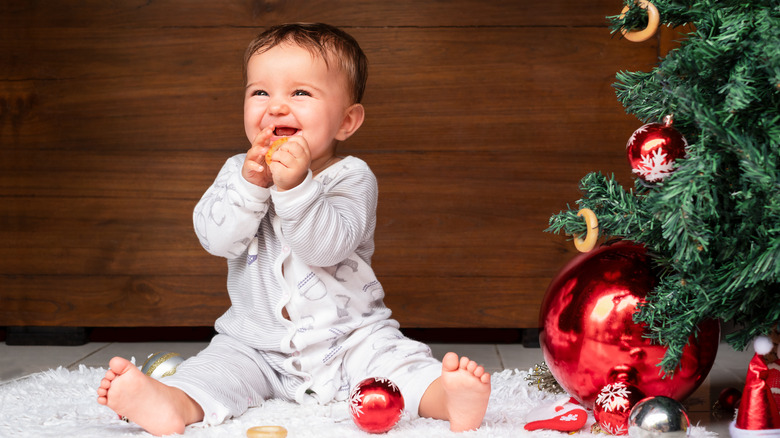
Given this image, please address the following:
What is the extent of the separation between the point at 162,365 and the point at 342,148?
606mm

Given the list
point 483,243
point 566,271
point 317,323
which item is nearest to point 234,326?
point 317,323

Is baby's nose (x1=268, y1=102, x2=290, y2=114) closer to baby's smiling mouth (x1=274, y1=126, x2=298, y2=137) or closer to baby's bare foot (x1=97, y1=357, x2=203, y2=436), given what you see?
baby's smiling mouth (x1=274, y1=126, x2=298, y2=137)

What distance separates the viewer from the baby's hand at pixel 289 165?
91 centimetres

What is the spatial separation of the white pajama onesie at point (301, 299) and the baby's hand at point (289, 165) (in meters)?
0.01

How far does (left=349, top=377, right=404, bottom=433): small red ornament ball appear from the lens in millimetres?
819

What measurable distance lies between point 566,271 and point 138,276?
91 centimetres

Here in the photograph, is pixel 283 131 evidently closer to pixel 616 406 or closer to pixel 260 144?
pixel 260 144

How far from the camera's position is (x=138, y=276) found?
1.50 metres

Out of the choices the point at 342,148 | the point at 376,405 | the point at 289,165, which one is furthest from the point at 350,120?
the point at 376,405

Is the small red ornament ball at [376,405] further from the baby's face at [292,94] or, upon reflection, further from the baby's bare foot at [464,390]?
the baby's face at [292,94]

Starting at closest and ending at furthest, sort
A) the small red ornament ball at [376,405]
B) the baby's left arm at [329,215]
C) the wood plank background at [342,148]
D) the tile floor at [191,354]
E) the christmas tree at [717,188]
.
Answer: the christmas tree at [717,188] < the small red ornament ball at [376,405] < the baby's left arm at [329,215] < the tile floor at [191,354] < the wood plank background at [342,148]

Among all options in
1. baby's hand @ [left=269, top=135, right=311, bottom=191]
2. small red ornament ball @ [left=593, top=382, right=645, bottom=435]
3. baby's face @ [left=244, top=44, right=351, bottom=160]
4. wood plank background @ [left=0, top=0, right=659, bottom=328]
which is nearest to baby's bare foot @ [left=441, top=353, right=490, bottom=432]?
small red ornament ball @ [left=593, top=382, right=645, bottom=435]

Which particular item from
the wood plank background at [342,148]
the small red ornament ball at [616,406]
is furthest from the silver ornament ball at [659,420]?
the wood plank background at [342,148]

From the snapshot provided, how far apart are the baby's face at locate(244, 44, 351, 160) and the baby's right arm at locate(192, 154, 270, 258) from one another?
0.09 meters
